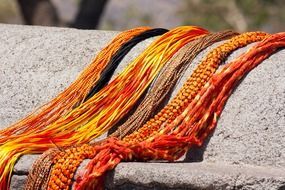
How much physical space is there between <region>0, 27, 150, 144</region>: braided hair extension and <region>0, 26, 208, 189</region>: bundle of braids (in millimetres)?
18

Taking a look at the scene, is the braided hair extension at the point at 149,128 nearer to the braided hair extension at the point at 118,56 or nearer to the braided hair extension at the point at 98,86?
the braided hair extension at the point at 98,86

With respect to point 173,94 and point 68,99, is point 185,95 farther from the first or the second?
point 68,99

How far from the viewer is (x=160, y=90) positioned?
305 cm

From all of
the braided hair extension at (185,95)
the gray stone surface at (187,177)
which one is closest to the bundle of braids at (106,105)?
the braided hair extension at (185,95)

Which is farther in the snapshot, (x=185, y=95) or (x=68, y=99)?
→ (x=68, y=99)

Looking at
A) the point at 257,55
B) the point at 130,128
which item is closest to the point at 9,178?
the point at 130,128

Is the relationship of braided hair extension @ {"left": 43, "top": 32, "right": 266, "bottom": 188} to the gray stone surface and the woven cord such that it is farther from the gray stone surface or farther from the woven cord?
the gray stone surface

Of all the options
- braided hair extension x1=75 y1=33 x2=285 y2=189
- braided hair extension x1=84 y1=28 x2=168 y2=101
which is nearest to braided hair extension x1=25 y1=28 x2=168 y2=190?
braided hair extension x1=84 y1=28 x2=168 y2=101

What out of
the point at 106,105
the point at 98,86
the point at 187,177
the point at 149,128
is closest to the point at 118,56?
the point at 98,86

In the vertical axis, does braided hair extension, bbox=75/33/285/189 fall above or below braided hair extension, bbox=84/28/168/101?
below

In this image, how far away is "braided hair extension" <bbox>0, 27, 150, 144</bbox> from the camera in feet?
10.5

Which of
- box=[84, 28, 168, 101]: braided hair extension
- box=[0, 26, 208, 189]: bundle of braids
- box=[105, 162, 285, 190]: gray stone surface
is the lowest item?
box=[105, 162, 285, 190]: gray stone surface

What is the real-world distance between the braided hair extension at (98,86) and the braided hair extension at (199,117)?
0.45ft

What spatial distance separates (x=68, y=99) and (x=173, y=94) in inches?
14.7
